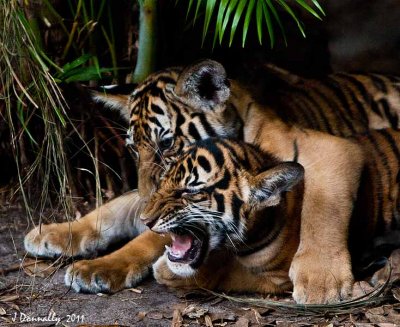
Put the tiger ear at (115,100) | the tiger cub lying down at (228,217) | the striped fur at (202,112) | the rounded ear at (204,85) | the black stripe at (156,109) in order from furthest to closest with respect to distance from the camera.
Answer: the tiger ear at (115,100) < the black stripe at (156,109) < the striped fur at (202,112) < the rounded ear at (204,85) < the tiger cub lying down at (228,217)

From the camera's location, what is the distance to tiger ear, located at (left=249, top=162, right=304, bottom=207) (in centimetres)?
298

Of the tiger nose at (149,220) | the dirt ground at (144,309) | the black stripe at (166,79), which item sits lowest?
the dirt ground at (144,309)

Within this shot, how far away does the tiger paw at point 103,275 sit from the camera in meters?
3.31

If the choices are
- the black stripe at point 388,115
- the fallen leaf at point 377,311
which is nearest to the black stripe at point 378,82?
the black stripe at point 388,115

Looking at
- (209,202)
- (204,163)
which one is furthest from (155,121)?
(209,202)

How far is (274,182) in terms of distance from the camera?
9.96 feet

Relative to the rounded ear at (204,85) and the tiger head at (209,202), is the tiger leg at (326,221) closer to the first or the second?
the tiger head at (209,202)

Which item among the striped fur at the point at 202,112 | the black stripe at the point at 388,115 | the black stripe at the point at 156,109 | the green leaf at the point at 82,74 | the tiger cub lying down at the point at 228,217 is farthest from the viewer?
the black stripe at the point at 388,115

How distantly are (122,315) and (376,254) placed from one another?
1.14 meters

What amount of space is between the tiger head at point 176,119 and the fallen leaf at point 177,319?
58cm

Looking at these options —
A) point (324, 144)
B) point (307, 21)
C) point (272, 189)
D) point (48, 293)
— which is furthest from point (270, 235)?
point (307, 21)

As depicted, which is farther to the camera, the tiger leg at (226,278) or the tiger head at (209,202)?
the tiger leg at (226,278)

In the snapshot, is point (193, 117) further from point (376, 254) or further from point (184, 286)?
point (376, 254)

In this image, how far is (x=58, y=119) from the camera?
11.8ft
